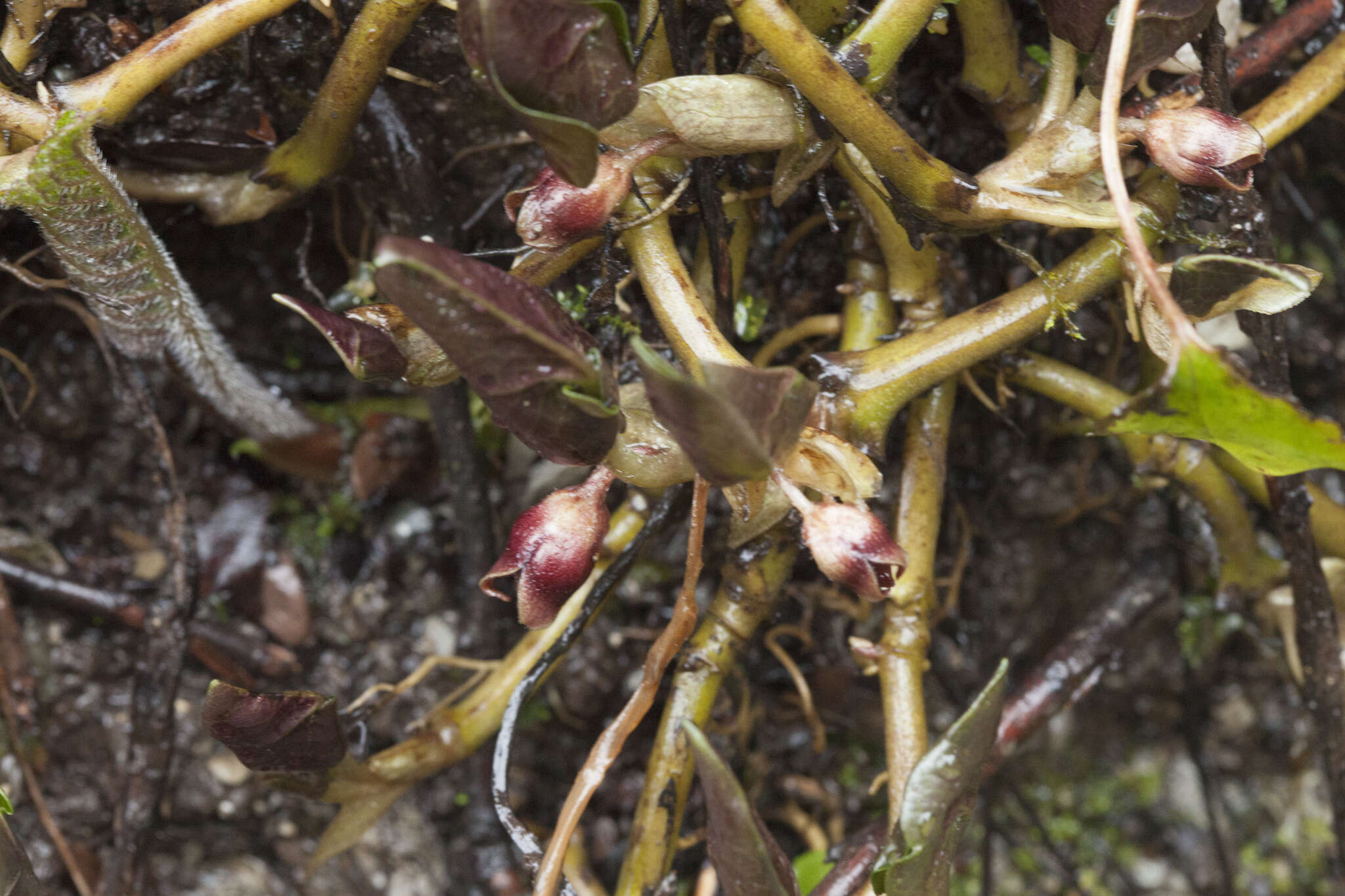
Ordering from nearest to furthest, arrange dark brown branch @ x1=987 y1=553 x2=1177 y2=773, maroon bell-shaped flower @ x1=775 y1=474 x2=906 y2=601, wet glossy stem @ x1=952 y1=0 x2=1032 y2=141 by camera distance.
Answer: maroon bell-shaped flower @ x1=775 y1=474 x2=906 y2=601 → wet glossy stem @ x1=952 y1=0 x2=1032 y2=141 → dark brown branch @ x1=987 y1=553 x2=1177 y2=773

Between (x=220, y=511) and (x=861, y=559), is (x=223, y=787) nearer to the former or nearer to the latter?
(x=220, y=511)

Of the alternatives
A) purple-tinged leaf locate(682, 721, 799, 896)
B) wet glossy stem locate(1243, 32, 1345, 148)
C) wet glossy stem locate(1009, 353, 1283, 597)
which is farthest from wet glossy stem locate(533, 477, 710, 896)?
wet glossy stem locate(1243, 32, 1345, 148)

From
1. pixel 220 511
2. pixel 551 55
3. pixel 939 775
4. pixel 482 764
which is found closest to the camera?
pixel 551 55

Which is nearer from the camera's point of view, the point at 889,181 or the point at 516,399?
the point at 516,399

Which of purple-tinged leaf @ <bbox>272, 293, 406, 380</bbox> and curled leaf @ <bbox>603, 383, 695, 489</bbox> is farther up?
purple-tinged leaf @ <bbox>272, 293, 406, 380</bbox>

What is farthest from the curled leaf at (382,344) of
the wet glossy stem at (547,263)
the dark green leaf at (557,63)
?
the dark green leaf at (557,63)

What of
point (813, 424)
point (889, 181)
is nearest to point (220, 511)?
point (813, 424)

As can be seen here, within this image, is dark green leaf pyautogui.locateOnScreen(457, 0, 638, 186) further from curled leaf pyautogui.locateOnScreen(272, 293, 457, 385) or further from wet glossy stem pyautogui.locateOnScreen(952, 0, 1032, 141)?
wet glossy stem pyautogui.locateOnScreen(952, 0, 1032, 141)
